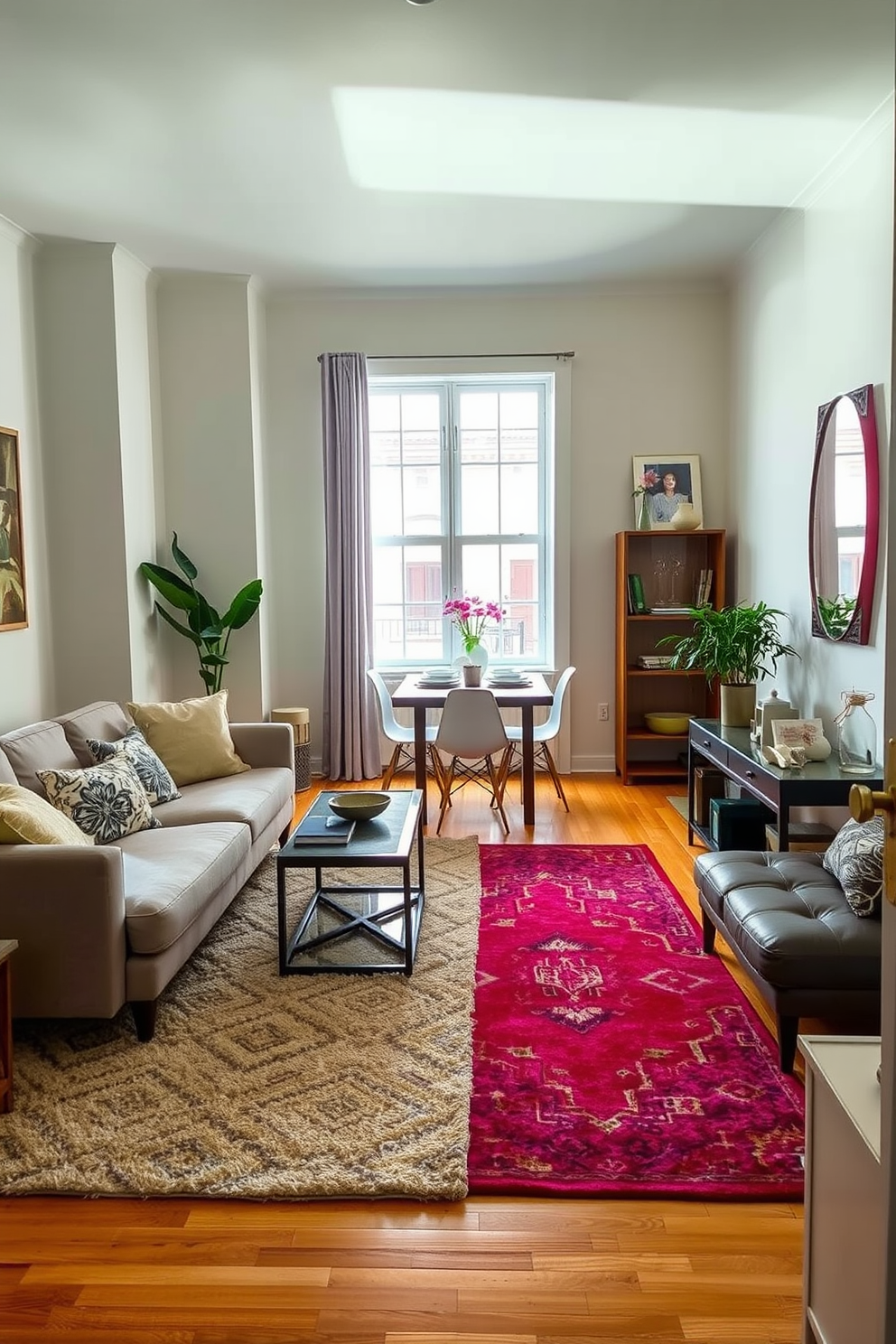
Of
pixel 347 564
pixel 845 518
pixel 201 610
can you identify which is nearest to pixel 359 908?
pixel 201 610

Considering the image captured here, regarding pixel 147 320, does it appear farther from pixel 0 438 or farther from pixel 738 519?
pixel 738 519

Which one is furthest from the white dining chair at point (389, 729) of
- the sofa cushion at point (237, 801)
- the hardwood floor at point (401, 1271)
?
the hardwood floor at point (401, 1271)

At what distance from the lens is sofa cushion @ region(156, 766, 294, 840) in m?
3.67

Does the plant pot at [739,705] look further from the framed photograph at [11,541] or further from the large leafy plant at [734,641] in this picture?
the framed photograph at [11,541]

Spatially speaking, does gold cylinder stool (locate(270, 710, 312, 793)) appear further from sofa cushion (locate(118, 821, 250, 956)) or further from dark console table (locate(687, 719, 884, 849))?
dark console table (locate(687, 719, 884, 849))

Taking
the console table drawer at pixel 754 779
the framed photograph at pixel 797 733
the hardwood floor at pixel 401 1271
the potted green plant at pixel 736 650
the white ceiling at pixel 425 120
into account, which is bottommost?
the hardwood floor at pixel 401 1271

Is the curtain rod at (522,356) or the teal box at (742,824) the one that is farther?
the curtain rod at (522,356)

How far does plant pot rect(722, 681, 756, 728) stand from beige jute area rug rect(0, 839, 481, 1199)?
1954mm

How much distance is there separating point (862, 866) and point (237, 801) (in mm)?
2360

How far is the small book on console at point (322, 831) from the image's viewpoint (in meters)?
3.10

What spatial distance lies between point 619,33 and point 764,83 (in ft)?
2.19

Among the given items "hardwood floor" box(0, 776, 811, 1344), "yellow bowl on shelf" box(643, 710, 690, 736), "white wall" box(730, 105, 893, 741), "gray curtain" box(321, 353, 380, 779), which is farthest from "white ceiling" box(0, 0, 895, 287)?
"hardwood floor" box(0, 776, 811, 1344)

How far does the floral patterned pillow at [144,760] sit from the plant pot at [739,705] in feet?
8.41

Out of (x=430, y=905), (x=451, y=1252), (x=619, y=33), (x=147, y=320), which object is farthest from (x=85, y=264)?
(x=451, y=1252)
